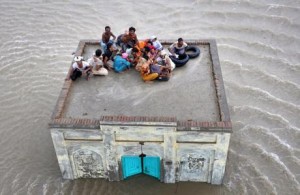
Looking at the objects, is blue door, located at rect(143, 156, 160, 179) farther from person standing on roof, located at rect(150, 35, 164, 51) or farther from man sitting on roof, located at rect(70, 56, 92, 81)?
person standing on roof, located at rect(150, 35, 164, 51)

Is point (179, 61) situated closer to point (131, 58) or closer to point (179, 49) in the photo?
point (179, 49)

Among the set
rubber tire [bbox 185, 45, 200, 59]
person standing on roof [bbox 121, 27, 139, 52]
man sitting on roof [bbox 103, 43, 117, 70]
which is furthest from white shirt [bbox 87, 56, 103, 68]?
rubber tire [bbox 185, 45, 200, 59]

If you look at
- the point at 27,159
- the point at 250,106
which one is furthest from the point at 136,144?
the point at 250,106

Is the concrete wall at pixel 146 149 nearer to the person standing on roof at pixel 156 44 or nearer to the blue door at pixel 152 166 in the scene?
the blue door at pixel 152 166

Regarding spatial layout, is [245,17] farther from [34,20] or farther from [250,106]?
[34,20]

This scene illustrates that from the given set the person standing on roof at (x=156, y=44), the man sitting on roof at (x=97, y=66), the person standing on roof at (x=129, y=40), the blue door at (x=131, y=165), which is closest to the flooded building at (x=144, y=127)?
the blue door at (x=131, y=165)

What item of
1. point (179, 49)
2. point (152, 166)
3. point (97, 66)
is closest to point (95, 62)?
point (97, 66)

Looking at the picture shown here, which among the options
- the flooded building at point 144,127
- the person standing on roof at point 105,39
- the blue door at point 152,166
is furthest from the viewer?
the person standing on roof at point 105,39
